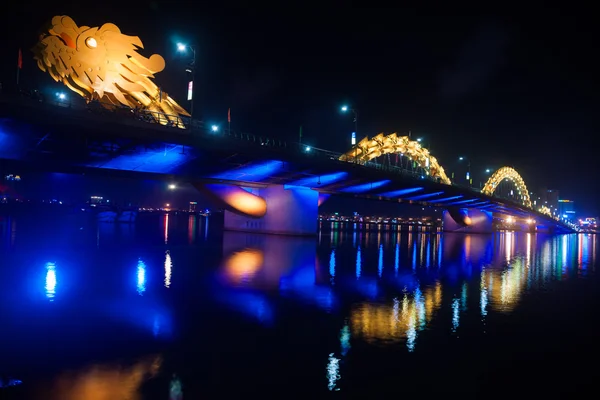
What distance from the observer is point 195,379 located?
26.5ft

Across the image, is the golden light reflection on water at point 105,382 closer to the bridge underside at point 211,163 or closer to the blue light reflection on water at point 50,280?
the blue light reflection on water at point 50,280

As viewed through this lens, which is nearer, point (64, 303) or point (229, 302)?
point (64, 303)

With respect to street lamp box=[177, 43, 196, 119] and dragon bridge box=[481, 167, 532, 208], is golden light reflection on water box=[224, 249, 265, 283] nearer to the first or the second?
street lamp box=[177, 43, 196, 119]

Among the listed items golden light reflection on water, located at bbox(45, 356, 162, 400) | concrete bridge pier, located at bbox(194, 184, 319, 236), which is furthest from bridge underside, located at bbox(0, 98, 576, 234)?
golden light reflection on water, located at bbox(45, 356, 162, 400)

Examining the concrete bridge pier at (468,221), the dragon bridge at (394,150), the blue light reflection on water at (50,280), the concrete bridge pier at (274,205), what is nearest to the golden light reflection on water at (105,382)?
the blue light reflection on water at (50,280)

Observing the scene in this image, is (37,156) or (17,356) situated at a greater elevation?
(37,156)

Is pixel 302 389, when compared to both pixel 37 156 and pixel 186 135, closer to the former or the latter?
pixel 186 135

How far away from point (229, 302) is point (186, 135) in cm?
2037

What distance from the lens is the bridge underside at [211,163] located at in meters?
29.4

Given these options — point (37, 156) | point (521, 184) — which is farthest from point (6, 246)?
point (521, 184)

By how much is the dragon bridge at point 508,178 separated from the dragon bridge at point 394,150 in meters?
27.3

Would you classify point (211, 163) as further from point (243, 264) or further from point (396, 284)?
point (396, 284)

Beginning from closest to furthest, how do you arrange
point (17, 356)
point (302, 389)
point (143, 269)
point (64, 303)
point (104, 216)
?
1. point (302, 389)
2. point (17, 356)
3. point (64, 303)
4. point (143, 269)
5. point (104, 216)

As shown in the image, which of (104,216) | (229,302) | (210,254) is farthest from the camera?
(104,216)
